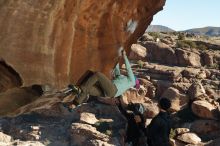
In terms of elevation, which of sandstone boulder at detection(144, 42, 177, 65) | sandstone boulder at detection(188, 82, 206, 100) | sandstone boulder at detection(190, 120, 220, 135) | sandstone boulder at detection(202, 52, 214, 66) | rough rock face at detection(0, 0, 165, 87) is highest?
rough rock face at detection(0, 0, 165, 87)

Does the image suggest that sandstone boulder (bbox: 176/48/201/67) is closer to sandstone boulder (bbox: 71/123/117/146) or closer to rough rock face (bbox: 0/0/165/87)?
sandstone boulder (bbox: 71/123/117/146)

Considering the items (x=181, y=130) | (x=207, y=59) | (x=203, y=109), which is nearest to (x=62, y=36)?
(x=181, y=130)

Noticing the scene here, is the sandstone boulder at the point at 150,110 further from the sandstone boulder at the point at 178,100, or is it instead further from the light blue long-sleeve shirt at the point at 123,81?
the light blue long-sleeve shirt at the point at 123,81

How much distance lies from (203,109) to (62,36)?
1001 inches

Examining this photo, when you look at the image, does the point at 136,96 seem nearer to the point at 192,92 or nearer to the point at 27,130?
the point at 192,92

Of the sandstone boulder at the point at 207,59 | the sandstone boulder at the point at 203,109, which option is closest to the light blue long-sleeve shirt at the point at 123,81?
the sandstone boulder at the point at 203,109

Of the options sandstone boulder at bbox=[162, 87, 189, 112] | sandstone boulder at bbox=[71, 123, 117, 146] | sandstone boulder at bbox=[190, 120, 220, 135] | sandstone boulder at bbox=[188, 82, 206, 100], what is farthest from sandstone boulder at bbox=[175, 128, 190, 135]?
sandstone boulder at bbox=[71, 123, 117, 146]

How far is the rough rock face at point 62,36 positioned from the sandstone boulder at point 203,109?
922 inches

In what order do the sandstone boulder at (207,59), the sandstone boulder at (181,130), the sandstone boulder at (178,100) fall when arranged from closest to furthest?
the sandstone boulder at (181,130), the sandstone boulder at (178,100), the sandstone boulder at (207,59)

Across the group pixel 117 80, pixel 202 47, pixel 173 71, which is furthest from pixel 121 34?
pixel 202 47

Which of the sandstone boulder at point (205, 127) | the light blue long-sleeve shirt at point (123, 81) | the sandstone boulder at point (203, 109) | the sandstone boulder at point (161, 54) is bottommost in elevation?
the sandstone boulder at point (205, 127)

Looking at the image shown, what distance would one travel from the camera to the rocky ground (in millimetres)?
28192

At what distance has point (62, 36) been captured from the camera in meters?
5.18

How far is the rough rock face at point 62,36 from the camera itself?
4695 mm
